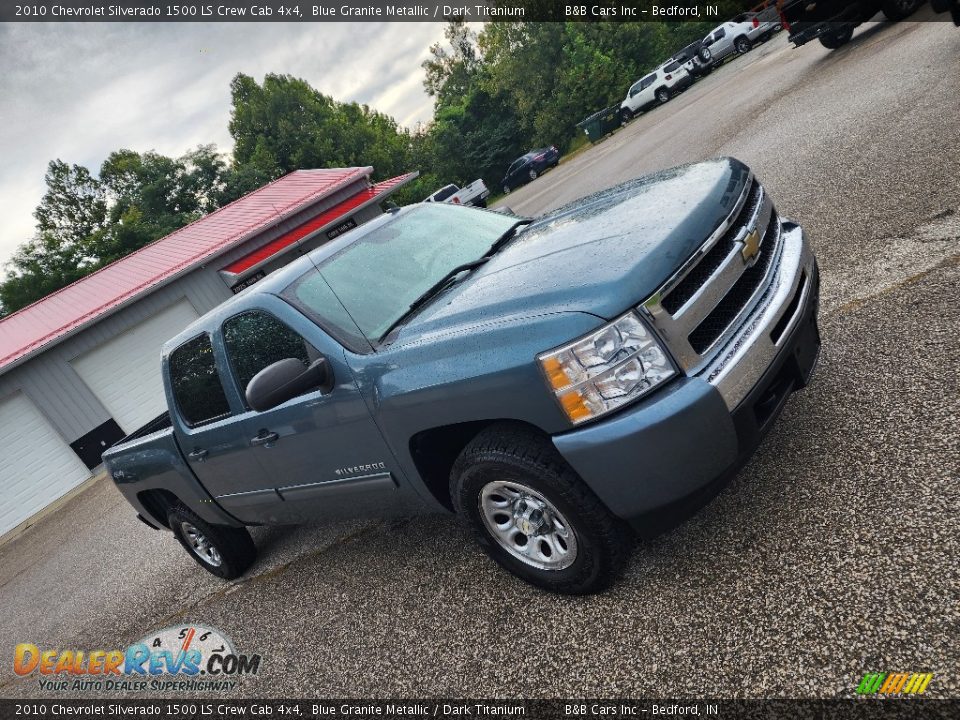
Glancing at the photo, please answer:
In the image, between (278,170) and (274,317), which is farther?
(278,170)

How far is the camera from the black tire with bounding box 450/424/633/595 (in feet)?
8.05

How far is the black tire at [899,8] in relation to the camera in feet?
41.3

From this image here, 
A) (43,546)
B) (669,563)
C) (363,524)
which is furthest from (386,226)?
(43,546)

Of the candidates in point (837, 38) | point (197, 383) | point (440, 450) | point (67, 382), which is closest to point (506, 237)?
point (440, 450)

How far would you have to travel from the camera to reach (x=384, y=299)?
322cm

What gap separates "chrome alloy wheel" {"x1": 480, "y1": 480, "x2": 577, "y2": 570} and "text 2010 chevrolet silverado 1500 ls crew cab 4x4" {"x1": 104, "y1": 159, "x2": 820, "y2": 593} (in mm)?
11

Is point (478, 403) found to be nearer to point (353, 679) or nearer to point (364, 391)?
point (364, 391)

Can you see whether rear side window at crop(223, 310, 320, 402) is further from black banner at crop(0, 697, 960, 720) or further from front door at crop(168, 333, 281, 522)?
black banner at crop(0, 697, 960, 720)

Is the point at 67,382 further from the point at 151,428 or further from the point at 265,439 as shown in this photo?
the point at 265,439

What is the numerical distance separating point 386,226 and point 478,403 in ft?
5.90

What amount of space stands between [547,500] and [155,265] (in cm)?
1835

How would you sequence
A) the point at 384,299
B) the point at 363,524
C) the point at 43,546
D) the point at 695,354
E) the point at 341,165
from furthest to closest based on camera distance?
the point at 341,165, the point at 43,546, the point at 363,524, the point at 384,299, the point at 695,354

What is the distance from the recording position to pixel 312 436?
3268 mm

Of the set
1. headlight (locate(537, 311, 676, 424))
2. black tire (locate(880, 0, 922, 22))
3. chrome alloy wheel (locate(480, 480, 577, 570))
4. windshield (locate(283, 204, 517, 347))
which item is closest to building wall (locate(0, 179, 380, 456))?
windshield (locate(283, 204, 517, 347))
